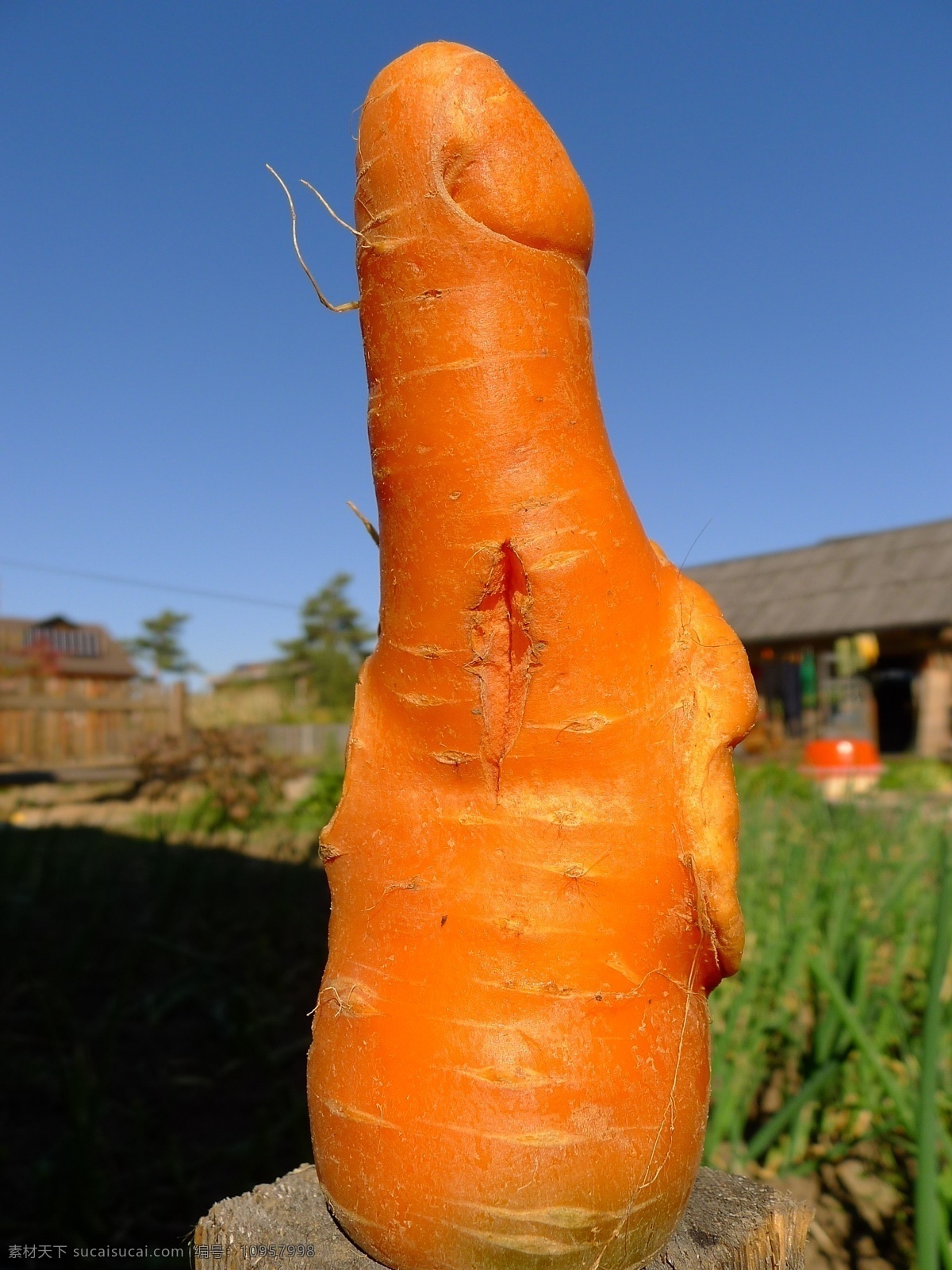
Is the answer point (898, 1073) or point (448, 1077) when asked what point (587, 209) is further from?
point (898, 1073)

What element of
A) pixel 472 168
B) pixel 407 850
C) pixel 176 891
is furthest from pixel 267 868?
pixel 472 168

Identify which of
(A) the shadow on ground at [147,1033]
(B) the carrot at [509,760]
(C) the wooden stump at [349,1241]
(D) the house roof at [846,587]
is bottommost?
(A) the shadow on ground at [147,1033]

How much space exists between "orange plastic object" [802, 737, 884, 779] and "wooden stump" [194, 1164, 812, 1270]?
6.40m

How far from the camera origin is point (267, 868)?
448cm

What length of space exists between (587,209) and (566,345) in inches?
6.9

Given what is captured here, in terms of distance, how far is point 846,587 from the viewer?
13.0 m

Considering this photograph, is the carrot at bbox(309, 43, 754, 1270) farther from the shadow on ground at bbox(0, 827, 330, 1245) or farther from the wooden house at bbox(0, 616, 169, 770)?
the wooden house at bbox(0, 616, 169, 770)

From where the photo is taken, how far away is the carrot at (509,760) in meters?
0.92

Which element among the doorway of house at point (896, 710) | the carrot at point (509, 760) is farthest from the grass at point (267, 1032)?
the doorway of house at point (896, 710)

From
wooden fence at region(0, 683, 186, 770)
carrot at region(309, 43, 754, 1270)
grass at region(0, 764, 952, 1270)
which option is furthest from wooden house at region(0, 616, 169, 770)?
carrot at region(309, 43, 754, 1270)

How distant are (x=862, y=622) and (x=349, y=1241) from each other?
39.9ft

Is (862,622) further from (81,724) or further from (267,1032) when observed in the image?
(267,1032)

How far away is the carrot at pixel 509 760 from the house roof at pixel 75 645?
71.8 ft

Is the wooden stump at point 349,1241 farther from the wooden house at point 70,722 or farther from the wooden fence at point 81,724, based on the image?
the wooden fence at point 81,724
